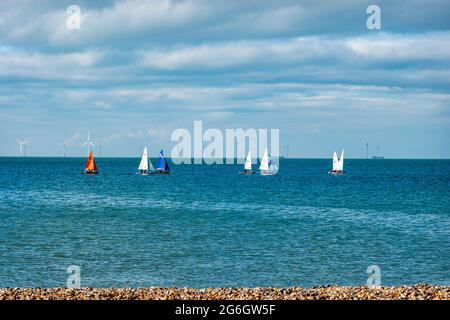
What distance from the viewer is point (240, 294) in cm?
1966

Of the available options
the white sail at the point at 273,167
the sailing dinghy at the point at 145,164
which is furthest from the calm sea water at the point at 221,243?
the white sail at the point at 273,167

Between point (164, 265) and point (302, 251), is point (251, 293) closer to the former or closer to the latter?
point (164, 265)

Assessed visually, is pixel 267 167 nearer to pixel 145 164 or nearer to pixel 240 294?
pixel 145 164

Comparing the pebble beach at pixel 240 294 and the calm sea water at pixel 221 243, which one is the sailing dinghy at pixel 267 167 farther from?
the pebble beach at pixel 240 294

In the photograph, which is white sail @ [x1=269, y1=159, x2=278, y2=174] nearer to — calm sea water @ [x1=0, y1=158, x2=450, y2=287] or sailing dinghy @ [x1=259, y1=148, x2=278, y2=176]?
sailing dinghy @ [x1=259, y1=148, x2=278, y2=176]

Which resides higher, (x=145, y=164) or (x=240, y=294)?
(x=145, y=164)

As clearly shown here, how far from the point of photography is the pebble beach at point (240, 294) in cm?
1911

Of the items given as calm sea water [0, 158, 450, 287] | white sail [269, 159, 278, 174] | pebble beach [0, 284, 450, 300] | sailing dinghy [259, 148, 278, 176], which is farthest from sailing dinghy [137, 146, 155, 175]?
pebble beach [0, 284, 450, 300]

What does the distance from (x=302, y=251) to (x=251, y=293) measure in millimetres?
Result: 21560

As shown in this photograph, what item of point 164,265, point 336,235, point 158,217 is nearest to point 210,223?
point 158,217

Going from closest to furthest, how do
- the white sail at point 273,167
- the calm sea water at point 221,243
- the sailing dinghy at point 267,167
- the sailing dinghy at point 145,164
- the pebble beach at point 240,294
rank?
the pebble beach at point 240,294
the calm sea water at point 221,243
the sailing dinghy at point 145,164
the sailing dinghy at point 267,167
the white sail at point 273,167

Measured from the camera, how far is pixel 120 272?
32781 millimetres

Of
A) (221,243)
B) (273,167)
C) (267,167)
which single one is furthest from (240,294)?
(273,167)

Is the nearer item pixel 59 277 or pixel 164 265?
pixel 59 277
